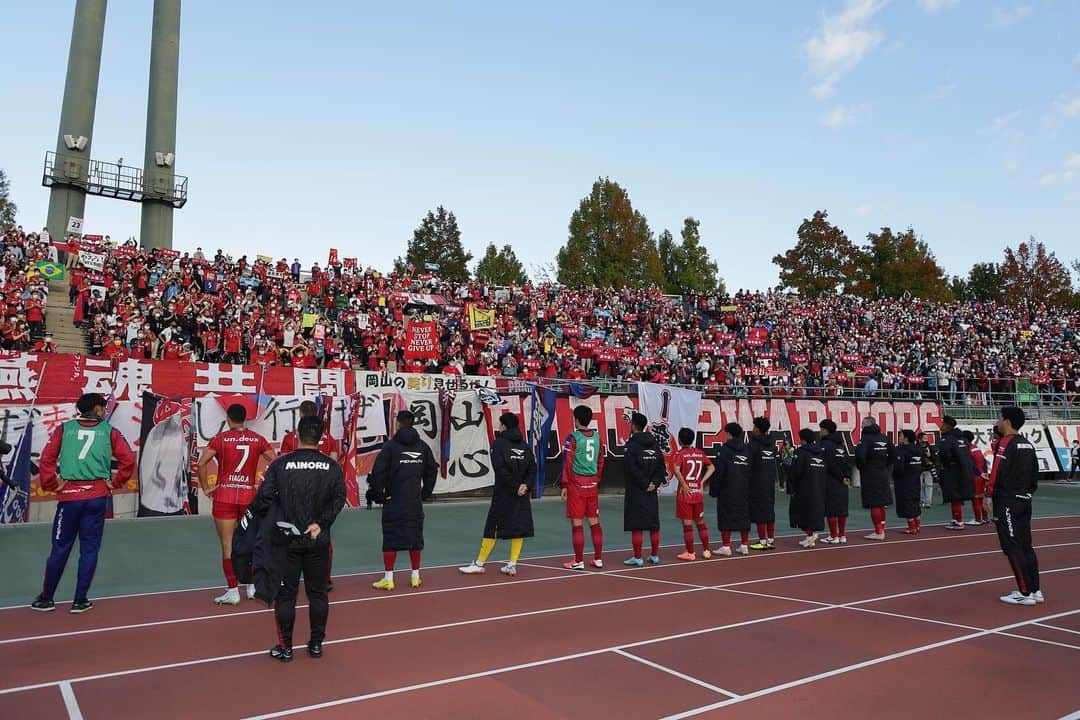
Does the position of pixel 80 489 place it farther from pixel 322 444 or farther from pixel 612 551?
pixel 612 551

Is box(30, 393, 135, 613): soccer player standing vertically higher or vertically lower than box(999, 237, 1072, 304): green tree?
lower

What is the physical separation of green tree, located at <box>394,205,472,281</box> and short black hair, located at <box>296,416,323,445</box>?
5702 cm

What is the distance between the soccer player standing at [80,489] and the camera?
7.41 metres

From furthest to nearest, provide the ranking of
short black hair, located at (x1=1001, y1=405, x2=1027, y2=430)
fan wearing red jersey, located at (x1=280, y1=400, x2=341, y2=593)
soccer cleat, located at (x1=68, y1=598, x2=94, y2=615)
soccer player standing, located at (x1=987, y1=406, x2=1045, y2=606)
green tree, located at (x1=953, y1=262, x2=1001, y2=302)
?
green tree, located at (x1=953, y1=262, x2=1001, y2=302) → fan wearing red jersey, located at (x1=280, y1=400, x2=341, y2=593) → short black hair, located at (x1=1001, y1=405, x2=1027, y2=430) → soccer player standing, located at (x1=987, y1=406, x2=1045, y2=606) → soccer cleat, located at (x1=68, y1=598, x2=94, y2=615)

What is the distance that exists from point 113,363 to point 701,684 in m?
12.9

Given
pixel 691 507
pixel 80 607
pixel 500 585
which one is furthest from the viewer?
pixel 691 507

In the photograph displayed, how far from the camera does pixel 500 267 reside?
69438 millimetres

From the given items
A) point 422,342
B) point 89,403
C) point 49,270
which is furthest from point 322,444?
point 49,270

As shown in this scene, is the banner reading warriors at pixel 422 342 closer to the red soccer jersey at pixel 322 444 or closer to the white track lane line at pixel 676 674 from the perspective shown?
the red soccer jersey at pixel 322 444

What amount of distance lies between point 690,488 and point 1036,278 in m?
68.2

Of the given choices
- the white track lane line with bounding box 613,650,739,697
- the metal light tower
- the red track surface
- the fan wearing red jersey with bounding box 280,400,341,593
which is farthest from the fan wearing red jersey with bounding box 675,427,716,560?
the metal light tower

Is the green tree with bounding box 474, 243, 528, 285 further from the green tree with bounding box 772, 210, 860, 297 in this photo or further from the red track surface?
the red track surface

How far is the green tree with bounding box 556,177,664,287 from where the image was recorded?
55031 millimetres

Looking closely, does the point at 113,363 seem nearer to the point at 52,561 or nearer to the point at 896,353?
the point at 52,561
